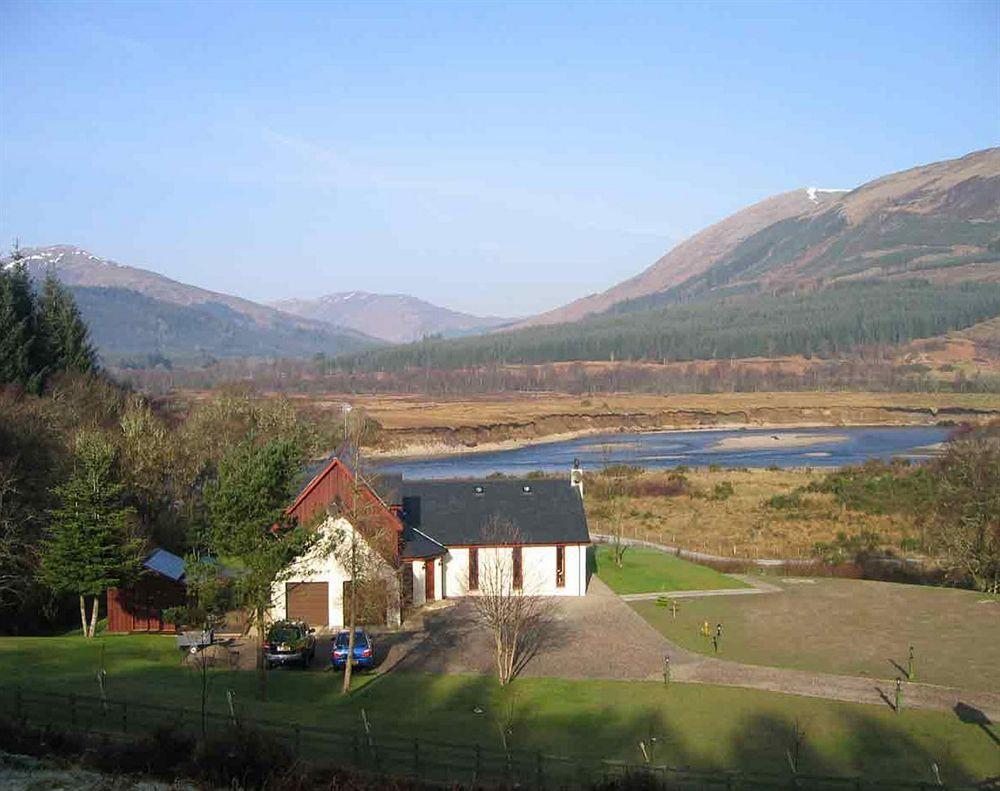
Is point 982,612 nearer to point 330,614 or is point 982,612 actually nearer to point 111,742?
point 330,614

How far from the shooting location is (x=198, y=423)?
185ft

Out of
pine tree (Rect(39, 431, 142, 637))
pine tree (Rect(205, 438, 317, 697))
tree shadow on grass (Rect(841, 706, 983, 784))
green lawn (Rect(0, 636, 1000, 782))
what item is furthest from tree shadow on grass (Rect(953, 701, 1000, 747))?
pine tree (Rect(39, 431, 142, 637))

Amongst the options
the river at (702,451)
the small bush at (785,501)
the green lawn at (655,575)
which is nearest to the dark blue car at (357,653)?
the green lawn at (655,575)

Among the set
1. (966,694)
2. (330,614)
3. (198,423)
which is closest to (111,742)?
(330,614)

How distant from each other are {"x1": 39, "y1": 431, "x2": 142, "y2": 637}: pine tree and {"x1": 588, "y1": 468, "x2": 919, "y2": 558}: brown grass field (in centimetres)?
2957

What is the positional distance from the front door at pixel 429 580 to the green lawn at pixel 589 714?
880cm

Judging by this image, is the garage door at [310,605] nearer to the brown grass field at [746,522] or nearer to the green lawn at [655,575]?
the green lawn at [655,575]

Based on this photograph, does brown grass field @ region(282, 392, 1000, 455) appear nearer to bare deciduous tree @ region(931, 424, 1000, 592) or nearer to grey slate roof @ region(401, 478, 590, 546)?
grey slate roof @ region(401, 478, 590, 546)

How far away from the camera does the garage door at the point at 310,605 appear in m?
33.4

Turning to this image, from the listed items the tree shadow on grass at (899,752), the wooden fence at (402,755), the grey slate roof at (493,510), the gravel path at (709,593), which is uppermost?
the grey slate roof at (493,510)

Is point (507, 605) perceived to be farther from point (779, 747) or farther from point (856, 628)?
point (856, 628)

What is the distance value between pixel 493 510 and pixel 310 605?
7937mm

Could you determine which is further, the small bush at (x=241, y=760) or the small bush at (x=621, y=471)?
the small bush at (x=621, y=471)

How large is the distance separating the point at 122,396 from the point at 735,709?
45.2 meters
